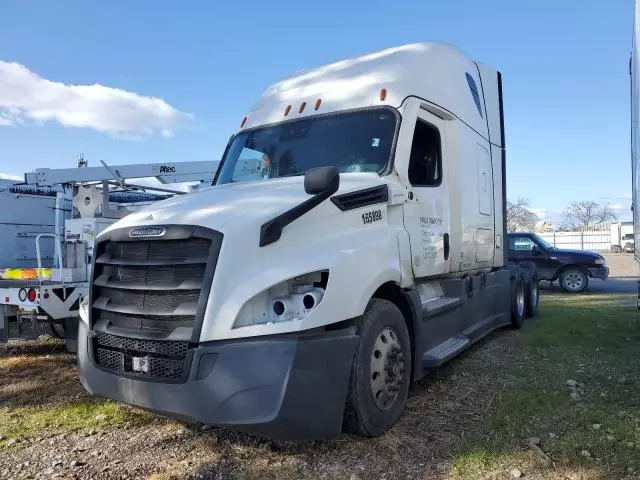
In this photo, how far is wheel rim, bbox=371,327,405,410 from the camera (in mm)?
3965

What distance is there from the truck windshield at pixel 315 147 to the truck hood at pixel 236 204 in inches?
11.6

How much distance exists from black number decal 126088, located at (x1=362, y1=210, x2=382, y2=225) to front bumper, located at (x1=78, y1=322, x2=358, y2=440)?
1032 mm

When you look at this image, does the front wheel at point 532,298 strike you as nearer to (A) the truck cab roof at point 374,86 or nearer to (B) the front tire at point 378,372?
(A) the truck cab roof at point 374,86

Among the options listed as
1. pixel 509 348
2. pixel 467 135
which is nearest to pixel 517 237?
pixel 509 348

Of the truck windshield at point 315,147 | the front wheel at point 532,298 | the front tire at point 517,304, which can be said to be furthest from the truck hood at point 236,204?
the front wheel at point 532,298

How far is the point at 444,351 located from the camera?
5.13 m

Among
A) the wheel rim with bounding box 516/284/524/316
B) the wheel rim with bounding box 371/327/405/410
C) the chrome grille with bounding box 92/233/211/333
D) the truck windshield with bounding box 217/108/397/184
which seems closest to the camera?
the chrome grille with bounding box 92/233/211/333

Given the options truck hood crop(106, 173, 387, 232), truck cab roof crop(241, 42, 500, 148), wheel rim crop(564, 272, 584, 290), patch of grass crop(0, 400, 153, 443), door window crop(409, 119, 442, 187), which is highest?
truck cab roof crop(241, 42, 500, 148)

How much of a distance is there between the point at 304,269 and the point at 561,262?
14542mm

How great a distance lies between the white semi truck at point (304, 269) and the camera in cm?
328

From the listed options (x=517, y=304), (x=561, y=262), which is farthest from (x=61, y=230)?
(x=561, y=262)

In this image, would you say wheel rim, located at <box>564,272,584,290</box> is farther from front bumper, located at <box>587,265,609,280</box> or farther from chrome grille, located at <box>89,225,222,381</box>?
chrome grille, located at <box>89,225,222,381</box>

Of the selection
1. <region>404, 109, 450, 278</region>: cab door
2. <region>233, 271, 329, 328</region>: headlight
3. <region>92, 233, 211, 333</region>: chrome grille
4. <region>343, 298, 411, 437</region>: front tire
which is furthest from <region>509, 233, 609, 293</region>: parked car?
<region>92, 233, 211, 333</region>: chrome grille

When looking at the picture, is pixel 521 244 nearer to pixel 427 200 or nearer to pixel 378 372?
pixel 427 200
